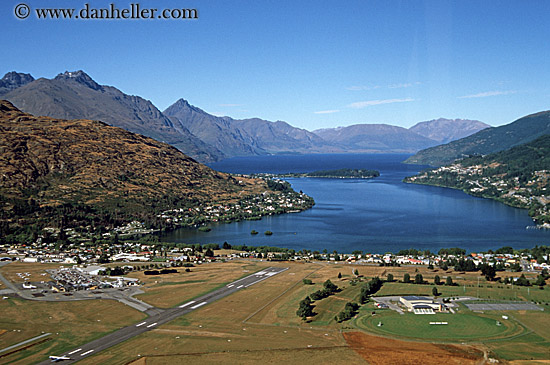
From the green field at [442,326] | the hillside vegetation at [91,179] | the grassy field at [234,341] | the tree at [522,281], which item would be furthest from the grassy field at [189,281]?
the hillside vegetation at [91,179]

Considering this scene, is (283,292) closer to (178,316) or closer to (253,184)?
(178,316)

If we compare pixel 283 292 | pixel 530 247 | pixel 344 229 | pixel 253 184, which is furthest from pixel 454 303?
pixel 253 184

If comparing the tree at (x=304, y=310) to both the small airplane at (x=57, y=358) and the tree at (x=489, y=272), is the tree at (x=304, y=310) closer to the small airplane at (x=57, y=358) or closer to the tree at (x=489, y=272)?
the small airplane at (x=57, y=358)

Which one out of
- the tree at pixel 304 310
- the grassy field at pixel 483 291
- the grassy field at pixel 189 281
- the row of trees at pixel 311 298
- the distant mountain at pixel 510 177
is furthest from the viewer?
the distant mountain at pixel 510 177

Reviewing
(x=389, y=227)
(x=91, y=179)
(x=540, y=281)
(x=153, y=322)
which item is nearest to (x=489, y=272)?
(x=540, y=281)

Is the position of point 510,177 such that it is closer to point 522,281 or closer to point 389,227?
point 389,227

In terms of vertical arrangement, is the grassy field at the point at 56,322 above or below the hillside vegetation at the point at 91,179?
below

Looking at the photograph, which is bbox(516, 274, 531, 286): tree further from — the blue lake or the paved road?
the paved road
